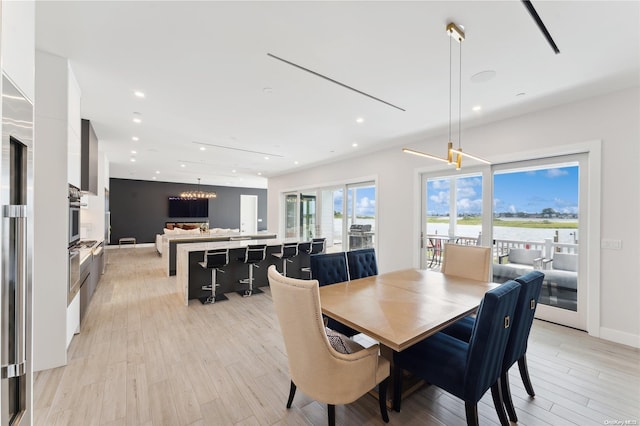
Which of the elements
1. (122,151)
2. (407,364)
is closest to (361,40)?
(407,364)

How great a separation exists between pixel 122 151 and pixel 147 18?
543cm

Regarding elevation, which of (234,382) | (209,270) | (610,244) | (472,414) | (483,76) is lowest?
(234,382)

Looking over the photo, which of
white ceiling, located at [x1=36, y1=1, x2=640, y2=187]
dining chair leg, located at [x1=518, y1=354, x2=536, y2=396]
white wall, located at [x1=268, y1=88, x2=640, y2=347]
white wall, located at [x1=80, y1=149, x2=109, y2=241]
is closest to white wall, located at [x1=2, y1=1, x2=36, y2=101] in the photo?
white ceiling, located at [x1=36, y1=1, x2=640, y2=187]

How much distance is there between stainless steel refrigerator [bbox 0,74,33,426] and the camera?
1.04m

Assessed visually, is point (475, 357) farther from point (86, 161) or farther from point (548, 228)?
point (86, 161)

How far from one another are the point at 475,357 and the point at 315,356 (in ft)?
3.00

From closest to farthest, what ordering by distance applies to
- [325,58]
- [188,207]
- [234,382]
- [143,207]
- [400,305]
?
1. [400,305]
2. [234,382]
3. [325,58]
4. [143,207]
5. [188,207]

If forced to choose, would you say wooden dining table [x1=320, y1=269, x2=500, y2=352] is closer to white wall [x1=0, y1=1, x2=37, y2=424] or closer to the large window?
white wall [x1=0, y1=1, x2=37, y2=424]

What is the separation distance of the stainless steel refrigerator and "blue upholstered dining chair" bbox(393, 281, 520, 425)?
6.74 feet

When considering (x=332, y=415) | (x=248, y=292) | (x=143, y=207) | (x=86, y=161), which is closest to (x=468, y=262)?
(x=332, y=415)

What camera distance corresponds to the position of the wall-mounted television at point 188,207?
11.8 meters

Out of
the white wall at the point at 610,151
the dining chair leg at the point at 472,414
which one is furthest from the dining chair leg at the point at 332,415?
the white wall at the point at 610,151

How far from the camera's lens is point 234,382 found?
7.60ft

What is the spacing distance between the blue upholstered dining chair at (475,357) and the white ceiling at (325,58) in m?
2.00
